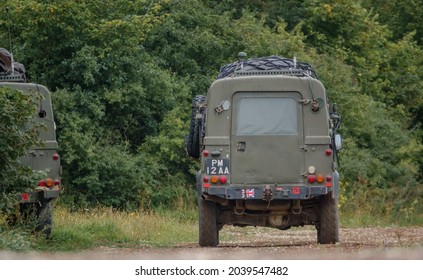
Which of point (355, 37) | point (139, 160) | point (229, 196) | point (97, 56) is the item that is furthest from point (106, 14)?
point (229, 196)

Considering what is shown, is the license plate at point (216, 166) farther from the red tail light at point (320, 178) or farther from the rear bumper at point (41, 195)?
the rear bumper at point (41, 195)

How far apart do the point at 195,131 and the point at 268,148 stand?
1.90m

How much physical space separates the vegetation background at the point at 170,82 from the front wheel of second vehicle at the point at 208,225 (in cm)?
723

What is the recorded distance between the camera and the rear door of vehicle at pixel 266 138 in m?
18.6

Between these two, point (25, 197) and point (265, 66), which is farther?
point (265, 66)

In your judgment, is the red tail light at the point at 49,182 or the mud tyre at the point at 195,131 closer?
Result: the red tail light at the point at 49,182

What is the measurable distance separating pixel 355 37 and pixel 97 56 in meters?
10.3

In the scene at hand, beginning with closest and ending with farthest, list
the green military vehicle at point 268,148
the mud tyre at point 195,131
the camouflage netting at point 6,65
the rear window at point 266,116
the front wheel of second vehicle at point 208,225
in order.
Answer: the green military vehicle at point 268,148 → the rear window at point 266,116 → the front wheel of second vehicle at point 208,225 → the mud tyre at point 195,131 → the camouflage netting at point 6,65

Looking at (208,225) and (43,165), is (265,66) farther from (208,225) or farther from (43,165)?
(43,165)

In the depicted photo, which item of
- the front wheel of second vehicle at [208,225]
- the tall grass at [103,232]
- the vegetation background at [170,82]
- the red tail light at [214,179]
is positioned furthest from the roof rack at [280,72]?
the vegetation background at [170,82]

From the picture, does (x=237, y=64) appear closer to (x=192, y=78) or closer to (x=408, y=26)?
(x=192, y=78)

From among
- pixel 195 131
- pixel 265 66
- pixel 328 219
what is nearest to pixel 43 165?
pixel 195 131

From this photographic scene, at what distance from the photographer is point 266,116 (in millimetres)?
18734

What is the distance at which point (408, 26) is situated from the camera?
40.5 m
